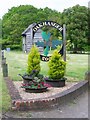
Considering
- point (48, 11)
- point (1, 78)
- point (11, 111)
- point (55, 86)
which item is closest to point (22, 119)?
point (11, 111)

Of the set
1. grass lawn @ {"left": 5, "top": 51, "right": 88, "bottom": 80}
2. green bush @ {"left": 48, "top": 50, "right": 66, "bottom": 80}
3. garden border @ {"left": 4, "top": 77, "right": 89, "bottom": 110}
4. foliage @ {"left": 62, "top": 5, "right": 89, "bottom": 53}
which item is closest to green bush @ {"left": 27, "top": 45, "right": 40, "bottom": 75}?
green bush @ {"left": 48, "top": 50, "right": 66, "bottom": 80}

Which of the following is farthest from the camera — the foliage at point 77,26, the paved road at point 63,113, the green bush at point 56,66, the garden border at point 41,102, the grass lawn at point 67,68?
the foliage at point 77,26

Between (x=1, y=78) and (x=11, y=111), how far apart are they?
4324mm

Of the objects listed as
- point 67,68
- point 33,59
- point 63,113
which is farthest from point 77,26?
point 63,113

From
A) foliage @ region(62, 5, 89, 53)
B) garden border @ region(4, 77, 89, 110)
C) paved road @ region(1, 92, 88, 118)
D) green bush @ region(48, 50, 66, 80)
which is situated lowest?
paved road @ region(1, 92, 88, 118)

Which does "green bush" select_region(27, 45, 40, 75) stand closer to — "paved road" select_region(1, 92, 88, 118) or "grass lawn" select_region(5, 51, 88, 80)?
"grass lawn" select_region(5, 51, 88, 80)

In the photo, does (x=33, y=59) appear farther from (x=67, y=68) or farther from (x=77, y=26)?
(x=77, y=26)

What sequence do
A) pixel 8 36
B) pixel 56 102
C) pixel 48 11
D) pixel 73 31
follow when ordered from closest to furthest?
pixel 56 102
pixel 73 31
pixel 8 36
pixel 48 11

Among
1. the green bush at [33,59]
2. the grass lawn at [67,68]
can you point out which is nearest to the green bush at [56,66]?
the green bush at [33,59]

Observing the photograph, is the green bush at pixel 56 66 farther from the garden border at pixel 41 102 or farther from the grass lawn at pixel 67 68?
the grass lawn at pixel 67 68

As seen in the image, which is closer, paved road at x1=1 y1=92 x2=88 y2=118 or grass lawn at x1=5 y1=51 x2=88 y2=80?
paved road at x1=1 y1=92 x2=88 y2=118

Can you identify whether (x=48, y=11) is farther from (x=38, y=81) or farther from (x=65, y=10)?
(x=38, y=81)

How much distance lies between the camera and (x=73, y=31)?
3659cm

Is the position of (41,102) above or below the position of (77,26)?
below
